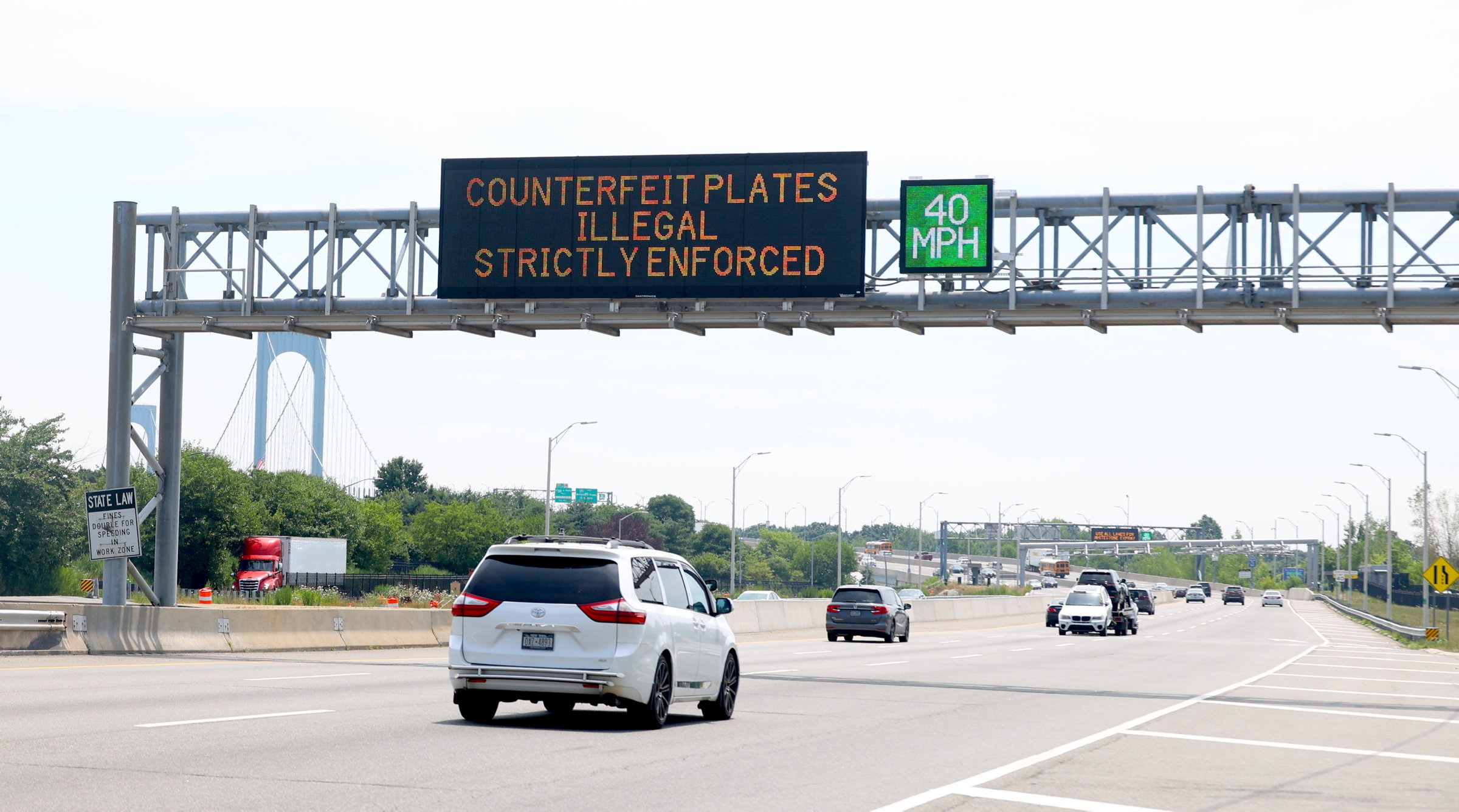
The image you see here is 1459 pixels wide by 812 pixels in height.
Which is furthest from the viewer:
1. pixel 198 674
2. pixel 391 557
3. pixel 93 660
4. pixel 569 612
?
pixel 391 557

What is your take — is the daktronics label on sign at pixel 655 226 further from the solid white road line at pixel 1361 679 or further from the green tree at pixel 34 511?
the green tree at pixel 34 511

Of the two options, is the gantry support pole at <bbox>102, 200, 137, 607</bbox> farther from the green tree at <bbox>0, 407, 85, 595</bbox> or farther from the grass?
the green tree at <bbox>0, 407, 85, 595</bbox>

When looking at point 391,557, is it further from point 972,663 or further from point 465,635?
point 465,635

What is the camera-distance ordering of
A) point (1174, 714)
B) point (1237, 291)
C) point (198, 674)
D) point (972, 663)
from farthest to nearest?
point (972, 663), point (1237, 291), point (198, 674), point (1174, 714)

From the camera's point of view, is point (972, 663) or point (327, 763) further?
point (972, 663)

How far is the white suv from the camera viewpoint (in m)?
13.5

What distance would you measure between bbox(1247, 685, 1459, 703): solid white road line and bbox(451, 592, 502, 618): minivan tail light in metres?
15.2

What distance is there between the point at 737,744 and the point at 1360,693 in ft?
50.8

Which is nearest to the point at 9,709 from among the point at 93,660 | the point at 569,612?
the point at 569,612

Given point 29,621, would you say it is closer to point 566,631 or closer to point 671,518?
point 566,631

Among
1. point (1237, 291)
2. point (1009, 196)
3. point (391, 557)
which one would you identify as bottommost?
point (391, 557)

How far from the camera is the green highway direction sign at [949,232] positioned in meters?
27.1

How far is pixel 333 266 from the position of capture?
2934 centimetres

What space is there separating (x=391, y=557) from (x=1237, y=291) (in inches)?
3784
